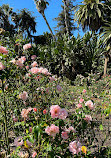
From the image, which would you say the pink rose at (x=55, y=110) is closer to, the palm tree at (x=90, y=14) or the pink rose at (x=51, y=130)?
the pink rose at (x=51, y=130)

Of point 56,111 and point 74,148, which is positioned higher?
point 56,111

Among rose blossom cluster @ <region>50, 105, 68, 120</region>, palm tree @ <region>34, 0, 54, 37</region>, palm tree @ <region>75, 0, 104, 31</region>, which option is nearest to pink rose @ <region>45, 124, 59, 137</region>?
rose blossom cluster @ <region>50, 105, 68, 120</region>

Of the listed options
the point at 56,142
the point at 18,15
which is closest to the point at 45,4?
the point at 18,15

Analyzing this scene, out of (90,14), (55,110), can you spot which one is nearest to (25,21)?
(90,14)

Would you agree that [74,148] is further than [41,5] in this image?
No

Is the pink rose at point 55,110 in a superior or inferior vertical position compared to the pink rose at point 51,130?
superior

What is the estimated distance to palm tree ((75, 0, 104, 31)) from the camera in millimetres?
13533

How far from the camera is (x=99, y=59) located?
32.6ft

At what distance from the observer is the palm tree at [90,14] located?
1353 cm

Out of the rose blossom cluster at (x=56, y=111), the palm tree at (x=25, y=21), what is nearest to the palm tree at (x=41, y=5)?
the palm tree at (x=25, y=21)

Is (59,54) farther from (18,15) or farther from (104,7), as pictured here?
(18,15)

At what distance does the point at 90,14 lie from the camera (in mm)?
13516

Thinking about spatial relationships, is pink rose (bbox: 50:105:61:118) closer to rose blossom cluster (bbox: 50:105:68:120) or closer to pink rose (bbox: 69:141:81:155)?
rose blossom cluster (bbox: 50:105:68:120)

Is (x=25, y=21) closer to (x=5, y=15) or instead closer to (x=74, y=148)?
(x=5, y=15)
